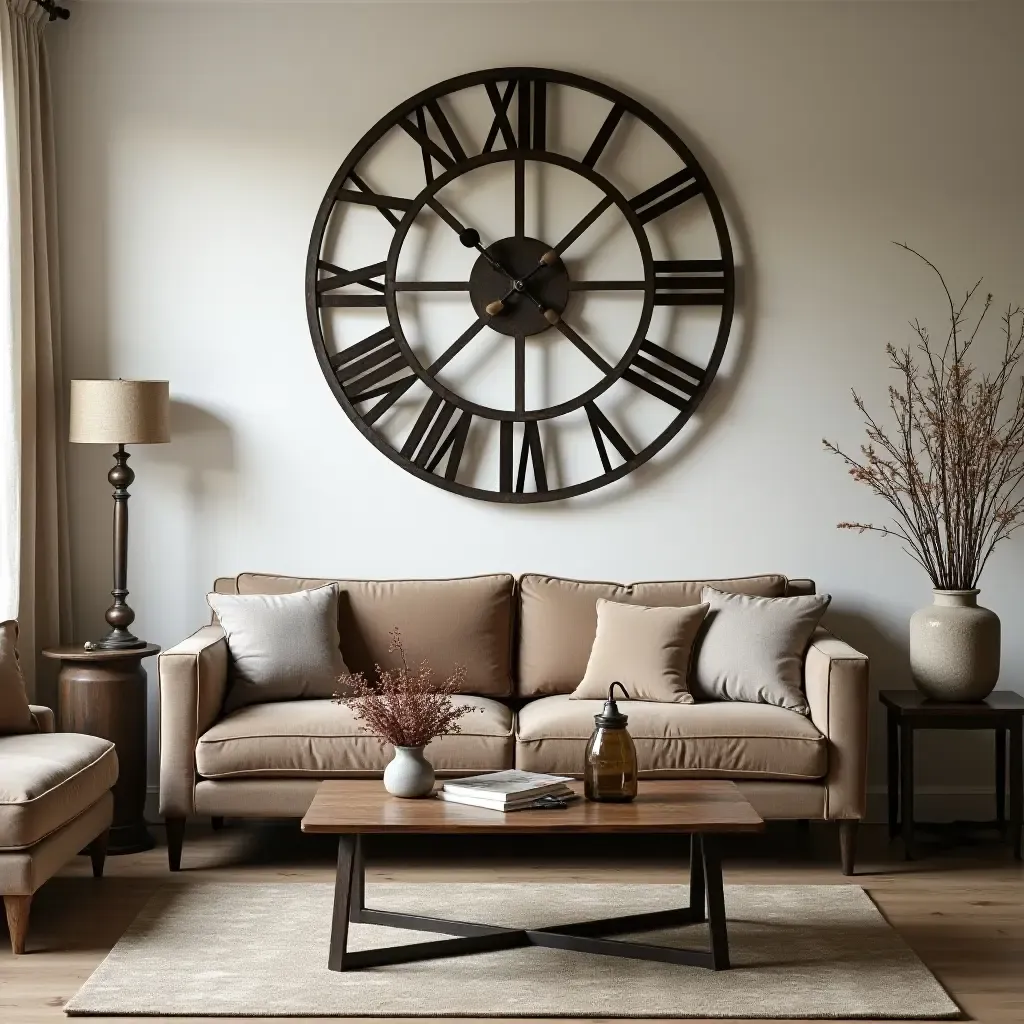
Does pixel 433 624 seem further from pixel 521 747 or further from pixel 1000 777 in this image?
pixel 1000 777

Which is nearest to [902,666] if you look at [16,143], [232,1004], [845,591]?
[845,591]

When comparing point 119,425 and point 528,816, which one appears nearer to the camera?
point 528,816

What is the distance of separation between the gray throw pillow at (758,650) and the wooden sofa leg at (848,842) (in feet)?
1.20

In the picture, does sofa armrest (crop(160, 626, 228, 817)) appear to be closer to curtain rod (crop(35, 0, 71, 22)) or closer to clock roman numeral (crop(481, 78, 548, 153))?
clock roman numeral (crop(481, 78, 548, 153))

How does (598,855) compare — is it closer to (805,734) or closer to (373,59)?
(805,734)

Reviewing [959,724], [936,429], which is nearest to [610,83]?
[936,429]

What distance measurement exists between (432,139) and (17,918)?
2.93 metres

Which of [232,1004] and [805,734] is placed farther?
[805,734]

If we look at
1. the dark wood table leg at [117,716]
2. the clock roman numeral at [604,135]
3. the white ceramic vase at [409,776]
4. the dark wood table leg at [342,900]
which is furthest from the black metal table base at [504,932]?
the clock roman numeral at [604,135]

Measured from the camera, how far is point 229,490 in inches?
189

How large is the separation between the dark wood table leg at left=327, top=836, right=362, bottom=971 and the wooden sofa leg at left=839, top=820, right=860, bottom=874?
1.64 m

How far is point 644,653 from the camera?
4238 mm

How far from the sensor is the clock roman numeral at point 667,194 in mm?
4715

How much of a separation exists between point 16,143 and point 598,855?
3.03 m
